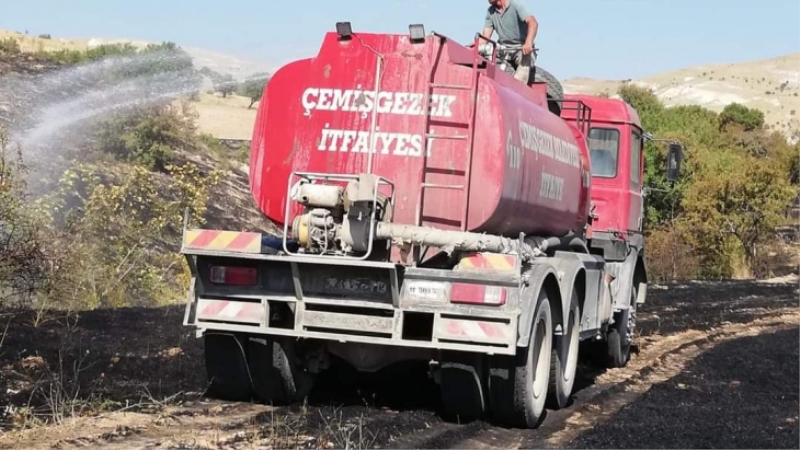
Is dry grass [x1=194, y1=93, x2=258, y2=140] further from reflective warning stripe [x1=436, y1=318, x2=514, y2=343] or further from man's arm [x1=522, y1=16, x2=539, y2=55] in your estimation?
reflective warning stripe [x1=436, y1=318, x2=514, y2=343]

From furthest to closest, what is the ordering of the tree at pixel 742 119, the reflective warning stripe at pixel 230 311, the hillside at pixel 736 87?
the hillside at pixel 736 87
the tree at pixel 742 119
the reflective warning stripe at pixel 230 311

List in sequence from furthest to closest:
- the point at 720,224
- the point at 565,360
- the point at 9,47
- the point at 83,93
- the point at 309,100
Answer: the point at 720,224 < the point at 9,47 < the point at 83,93 < the point at 565,360 < the point at 309,100

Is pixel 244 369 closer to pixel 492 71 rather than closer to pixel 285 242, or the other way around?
pixel 285 242

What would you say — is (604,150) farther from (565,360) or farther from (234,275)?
(234,275)

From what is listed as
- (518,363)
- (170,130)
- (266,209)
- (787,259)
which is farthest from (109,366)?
(787,259)

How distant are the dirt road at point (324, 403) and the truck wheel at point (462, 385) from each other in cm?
17

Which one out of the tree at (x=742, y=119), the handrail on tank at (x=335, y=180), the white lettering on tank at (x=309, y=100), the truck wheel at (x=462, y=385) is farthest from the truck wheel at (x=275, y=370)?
the tree at (x=742, y=119)

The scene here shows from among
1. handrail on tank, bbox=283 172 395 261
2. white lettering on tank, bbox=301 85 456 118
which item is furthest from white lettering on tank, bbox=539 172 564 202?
handrail on tank, bbox=283 172 395 261

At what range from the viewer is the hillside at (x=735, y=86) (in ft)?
405

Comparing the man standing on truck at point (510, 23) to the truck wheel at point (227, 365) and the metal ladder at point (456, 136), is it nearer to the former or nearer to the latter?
the metal ladder at point (456, 136)

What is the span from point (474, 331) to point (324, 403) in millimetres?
1918

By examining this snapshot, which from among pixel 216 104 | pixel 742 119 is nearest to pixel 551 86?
pixel 216 104

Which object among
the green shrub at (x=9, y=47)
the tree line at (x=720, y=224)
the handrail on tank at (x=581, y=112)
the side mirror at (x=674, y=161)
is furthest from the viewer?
the tree line at (x=720, y=224)

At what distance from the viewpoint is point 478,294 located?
865 cm
